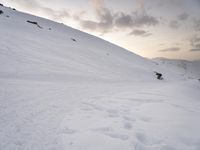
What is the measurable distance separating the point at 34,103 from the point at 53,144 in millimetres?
2806

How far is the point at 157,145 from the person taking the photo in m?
4.25

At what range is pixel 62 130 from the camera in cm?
493

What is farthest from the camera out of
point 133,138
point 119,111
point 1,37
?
point 1,37

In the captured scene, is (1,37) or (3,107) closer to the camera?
(3,107)

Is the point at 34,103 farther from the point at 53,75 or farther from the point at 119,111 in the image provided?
the point at 53,75

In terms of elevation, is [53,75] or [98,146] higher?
[53,75]

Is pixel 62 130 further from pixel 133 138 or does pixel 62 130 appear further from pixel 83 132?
pixel 133 138

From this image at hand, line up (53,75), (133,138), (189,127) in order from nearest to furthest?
(133,138)
(189,127)
(53,75)

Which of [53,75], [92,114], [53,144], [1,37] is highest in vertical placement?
[1,37]

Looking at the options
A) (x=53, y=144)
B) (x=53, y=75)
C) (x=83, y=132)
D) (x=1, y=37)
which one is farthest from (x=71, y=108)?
(x=1, y=37)

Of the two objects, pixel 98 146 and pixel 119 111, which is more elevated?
pixel 119 111

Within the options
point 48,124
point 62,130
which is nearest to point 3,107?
point 48,124

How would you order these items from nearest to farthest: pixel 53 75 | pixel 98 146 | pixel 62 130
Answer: pixel 98 146 < pixel 62 130 < pixel 53 75

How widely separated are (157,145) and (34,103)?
4.29 meters
